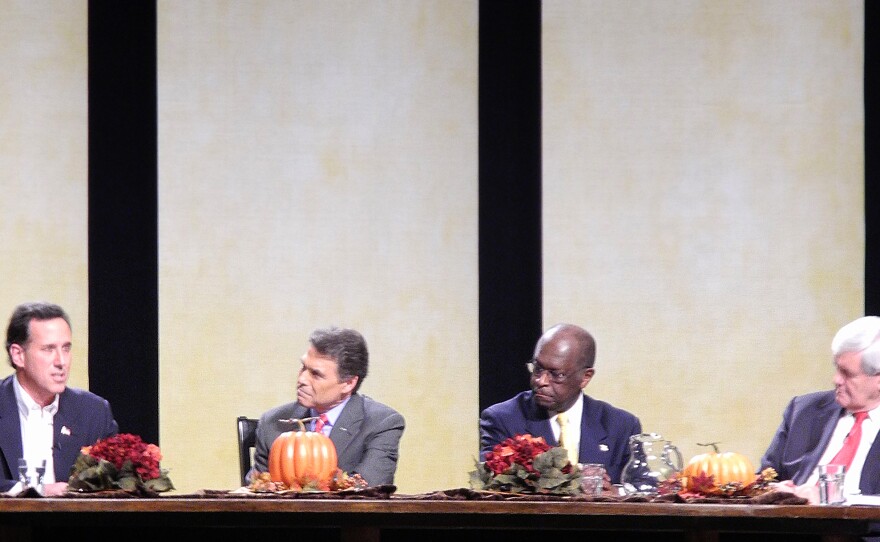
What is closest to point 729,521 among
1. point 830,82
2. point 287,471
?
point 287,471

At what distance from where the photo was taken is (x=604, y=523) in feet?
11.3

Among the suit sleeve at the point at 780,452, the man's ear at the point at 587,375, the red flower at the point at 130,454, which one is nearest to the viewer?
the red flower at the point at 130,454

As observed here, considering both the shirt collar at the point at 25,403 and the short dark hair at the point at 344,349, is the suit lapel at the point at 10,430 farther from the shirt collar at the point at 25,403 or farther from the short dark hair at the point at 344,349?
the short dark hair at the point at 344,349

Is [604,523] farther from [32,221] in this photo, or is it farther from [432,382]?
[32,221]

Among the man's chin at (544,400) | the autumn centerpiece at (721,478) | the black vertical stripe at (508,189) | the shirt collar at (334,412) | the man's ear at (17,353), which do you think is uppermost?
the black vertical stripe at (508,189)

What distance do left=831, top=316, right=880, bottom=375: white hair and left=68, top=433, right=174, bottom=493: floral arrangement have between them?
6.81 feet

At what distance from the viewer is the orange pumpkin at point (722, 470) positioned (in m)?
3.58

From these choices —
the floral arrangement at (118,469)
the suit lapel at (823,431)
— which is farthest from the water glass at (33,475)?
the suit lapel at (823,431)

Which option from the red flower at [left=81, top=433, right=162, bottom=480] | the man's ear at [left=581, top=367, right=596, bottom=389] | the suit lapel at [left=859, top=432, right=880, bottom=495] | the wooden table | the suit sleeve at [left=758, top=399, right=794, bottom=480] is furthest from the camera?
the man's ear at [left=581, top=367, right=596, bottom=389]

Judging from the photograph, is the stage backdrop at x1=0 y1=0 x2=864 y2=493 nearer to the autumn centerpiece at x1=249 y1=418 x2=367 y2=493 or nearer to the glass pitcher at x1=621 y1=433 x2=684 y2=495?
the glass pitcher at x1=621 y1=433 x2=684 y2=495

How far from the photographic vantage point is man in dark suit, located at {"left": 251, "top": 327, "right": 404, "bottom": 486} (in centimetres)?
450

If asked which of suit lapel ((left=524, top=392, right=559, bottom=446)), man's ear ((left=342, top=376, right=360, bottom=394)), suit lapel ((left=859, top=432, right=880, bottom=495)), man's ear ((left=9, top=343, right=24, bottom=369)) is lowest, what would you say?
suit lapel ((left=859, top=432, right=880, bottom=495))

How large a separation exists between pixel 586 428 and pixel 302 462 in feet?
4.19

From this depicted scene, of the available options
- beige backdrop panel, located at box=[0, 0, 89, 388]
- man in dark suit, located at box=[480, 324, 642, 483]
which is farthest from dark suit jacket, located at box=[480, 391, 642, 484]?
beige backdrop panel, located at box=[0, 0, 89, 388]
